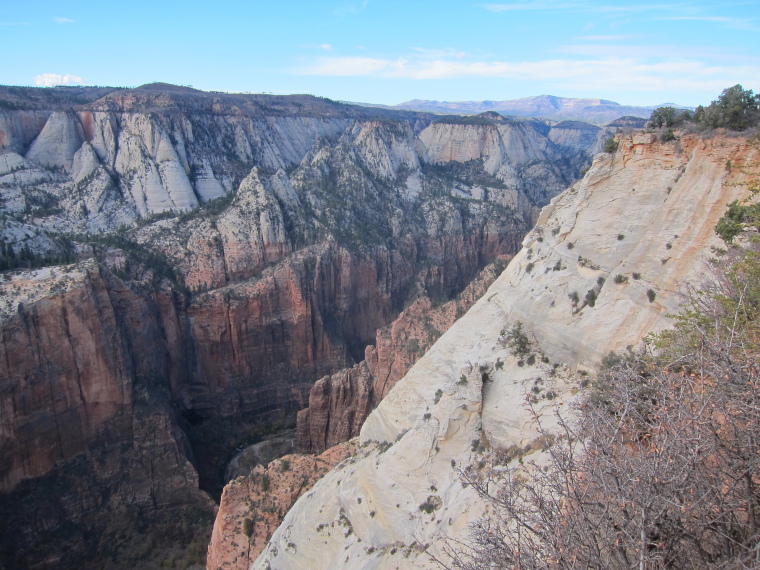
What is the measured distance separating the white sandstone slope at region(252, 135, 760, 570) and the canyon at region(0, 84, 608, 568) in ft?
44.0

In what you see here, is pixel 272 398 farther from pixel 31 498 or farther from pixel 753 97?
pixel 753 97

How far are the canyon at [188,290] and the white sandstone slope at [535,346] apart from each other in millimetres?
13397

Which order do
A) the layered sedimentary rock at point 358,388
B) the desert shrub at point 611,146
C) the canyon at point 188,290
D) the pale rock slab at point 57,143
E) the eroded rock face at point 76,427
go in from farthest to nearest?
1. the pale rock slab at point 57,143
2. the layered sedimentary rock at point 358,388
3. the canyon at point 188,290
4. the eroded rock face at point 76,427
5. the desert shrub at point 611,146

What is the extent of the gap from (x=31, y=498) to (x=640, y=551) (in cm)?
3039

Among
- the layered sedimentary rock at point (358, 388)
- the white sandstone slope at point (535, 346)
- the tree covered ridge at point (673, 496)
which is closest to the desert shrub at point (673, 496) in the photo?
the tree covered ridge at point (673, 496)

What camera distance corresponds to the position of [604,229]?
672 inches

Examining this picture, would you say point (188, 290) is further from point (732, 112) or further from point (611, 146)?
point (732, 112)

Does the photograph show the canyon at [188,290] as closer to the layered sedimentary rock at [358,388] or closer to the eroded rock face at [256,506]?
the layered sedimentary rock at [358,388]

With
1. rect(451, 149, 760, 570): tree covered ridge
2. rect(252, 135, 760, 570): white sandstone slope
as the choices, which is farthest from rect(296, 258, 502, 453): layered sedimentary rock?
rect(451, 149, 760, 570): tree covered ridge

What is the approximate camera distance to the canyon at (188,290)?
27703 mm

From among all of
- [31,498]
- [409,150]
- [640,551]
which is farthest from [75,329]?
[409,150]

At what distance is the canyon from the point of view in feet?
90.9

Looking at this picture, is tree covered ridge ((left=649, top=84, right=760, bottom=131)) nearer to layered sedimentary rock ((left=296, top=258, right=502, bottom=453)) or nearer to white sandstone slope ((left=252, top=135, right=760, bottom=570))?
white sandstone slope ((left=252, top=135, right=760, bottom=570))

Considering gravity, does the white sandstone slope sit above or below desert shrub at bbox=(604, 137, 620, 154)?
below
